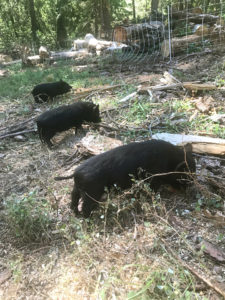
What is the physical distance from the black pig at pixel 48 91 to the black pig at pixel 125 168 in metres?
5.46

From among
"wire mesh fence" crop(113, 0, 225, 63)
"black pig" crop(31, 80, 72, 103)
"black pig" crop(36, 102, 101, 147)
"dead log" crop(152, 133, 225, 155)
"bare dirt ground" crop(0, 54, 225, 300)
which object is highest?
"wire mesh fence" crop(113, 0, 225, 63)

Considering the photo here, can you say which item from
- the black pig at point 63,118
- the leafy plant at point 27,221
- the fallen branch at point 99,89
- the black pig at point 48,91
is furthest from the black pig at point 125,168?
the black pig at point 48,91

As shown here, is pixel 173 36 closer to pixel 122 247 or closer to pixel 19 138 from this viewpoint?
pixel 19 138

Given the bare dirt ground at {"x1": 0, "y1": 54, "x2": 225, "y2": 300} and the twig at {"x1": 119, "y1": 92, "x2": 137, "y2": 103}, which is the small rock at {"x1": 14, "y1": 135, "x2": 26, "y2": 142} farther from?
the twig at {"x1": 119, "y1": 92, "x2": 137, "y2": 103}

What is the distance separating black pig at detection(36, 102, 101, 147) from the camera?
601 cm

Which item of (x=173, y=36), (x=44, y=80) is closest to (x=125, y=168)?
(x=44, y=80)

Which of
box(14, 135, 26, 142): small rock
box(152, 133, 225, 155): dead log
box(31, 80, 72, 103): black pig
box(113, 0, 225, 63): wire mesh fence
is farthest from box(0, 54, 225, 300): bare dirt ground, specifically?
box(113, 0, 225, 63): wire mesh fence

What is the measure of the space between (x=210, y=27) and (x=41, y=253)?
452 inches

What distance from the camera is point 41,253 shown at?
→ 127 inches

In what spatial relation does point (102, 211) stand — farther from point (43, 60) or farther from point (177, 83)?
point (43, 60)

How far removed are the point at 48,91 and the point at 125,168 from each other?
575 centimetres

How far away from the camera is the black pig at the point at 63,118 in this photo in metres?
6.01

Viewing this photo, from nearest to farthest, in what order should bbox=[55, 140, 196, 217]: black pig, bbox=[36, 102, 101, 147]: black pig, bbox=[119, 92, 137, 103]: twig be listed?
bbox=[55, 140, 196, 217]: black pig → bbox=[36, 102, 101, 147]: black pig → bbox=[119, 92, 137, 103]: twig

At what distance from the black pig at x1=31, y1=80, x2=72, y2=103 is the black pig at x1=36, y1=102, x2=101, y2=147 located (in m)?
2.49
